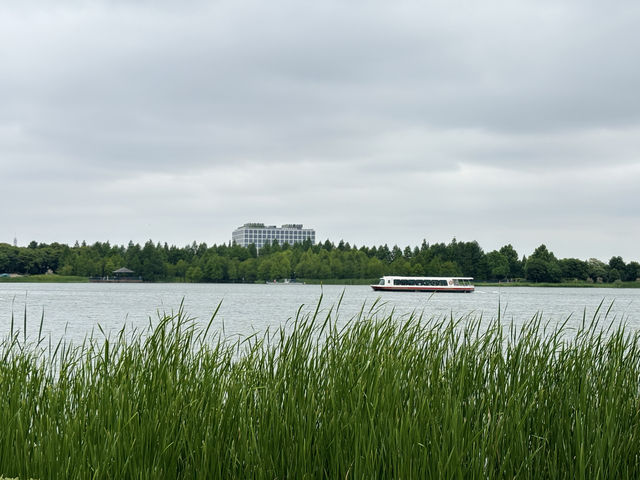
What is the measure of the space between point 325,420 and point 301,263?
5468 inches

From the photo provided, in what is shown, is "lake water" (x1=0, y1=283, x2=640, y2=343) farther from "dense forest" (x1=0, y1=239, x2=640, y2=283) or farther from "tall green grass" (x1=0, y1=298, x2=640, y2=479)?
"dense forest" (x1=0, y1=239, x2=640, y2=283)

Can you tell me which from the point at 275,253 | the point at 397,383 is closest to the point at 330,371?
the point at 397,383

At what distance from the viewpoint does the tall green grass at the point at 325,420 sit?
13.7 ft

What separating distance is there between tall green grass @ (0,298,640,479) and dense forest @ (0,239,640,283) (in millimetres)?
120472

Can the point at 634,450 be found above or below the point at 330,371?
below

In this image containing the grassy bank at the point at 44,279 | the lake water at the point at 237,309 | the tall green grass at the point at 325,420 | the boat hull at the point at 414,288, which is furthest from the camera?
the grassy bank at the point at 44,279

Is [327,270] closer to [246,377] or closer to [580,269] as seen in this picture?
[580,269]

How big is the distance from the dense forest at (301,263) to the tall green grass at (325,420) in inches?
4743

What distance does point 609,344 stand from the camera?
5.80 metres

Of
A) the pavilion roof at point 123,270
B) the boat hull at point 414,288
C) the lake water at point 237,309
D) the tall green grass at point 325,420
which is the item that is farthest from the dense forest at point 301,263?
the tall green grass at point 325,420

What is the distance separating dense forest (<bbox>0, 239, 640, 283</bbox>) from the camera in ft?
423

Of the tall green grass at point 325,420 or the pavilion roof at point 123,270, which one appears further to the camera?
the pavilion roof at point 123,270

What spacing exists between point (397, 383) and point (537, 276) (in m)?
133

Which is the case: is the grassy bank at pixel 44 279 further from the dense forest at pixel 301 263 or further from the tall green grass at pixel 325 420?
the tall green grass at pixel 325 420
